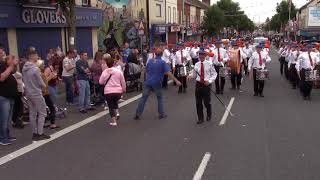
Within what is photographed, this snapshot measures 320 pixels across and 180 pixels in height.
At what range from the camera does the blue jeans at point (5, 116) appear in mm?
9643

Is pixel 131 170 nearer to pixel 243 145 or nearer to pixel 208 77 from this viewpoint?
pixel 243 145

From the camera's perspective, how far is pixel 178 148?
905 centimetres

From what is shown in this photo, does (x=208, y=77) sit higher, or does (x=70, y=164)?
(x=208, y=77)

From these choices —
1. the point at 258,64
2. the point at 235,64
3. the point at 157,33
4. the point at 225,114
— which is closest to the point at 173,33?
the point at 157,33

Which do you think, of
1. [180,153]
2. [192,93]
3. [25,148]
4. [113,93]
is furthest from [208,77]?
[192,93]

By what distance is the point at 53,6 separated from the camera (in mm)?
23922

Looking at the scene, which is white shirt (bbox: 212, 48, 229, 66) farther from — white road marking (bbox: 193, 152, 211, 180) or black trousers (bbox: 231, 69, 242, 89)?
white road marking (bbox: 193, 152, 211, 180)

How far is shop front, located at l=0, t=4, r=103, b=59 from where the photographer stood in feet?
67.1

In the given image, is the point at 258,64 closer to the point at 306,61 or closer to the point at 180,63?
the point at 306,61

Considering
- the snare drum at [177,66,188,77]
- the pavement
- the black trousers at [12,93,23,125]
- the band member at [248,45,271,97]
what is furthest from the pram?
the band member at [248,45,271,97]

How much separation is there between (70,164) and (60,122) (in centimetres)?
441

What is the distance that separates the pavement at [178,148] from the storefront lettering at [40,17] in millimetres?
9299

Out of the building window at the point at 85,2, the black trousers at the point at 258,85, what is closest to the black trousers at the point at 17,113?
the black trousers at the point at 258,85

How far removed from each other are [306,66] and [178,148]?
8.42 m
